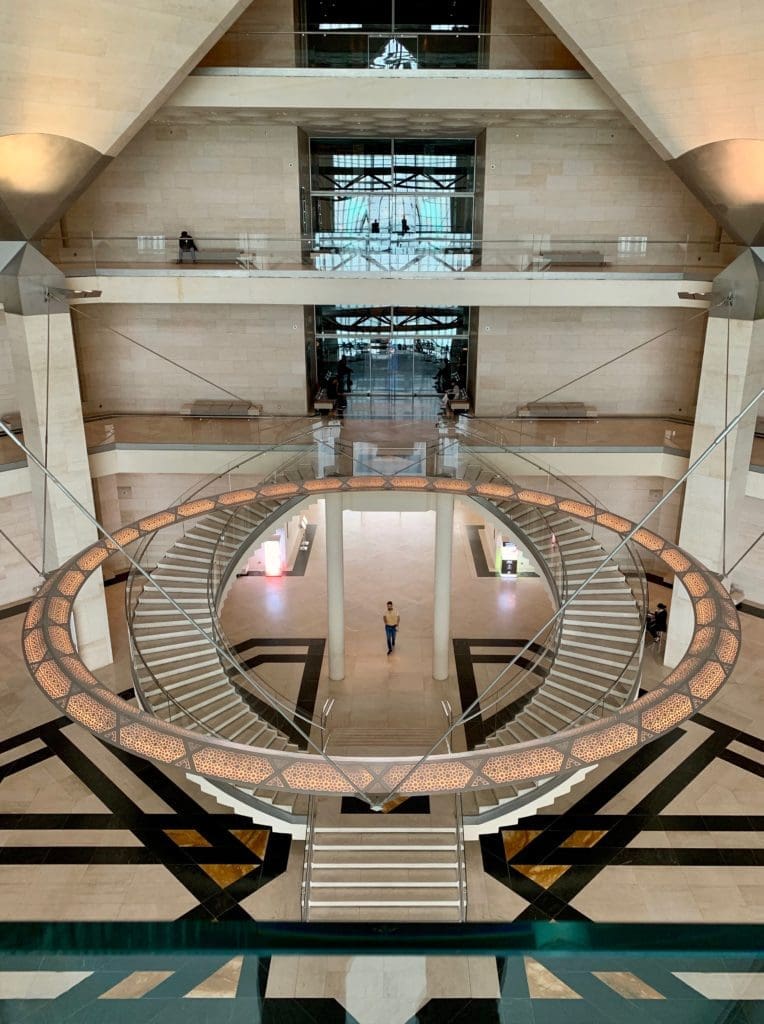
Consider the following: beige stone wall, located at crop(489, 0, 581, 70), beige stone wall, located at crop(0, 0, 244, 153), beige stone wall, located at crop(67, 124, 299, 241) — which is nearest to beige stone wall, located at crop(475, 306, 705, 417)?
beige stone wall, located at crop(489, 0, 581, 70)

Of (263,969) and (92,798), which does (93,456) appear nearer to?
(92,798)

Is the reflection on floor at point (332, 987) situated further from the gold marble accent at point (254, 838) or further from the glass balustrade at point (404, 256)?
the glass balustrade at point (404, 256)

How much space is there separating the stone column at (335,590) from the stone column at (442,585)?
194 cm

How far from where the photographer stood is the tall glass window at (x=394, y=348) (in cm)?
1958

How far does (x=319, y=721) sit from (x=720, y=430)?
9.14 meters

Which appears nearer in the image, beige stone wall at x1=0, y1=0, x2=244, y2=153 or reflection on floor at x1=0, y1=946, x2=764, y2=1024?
reflection on floor at x1=0, y1=946, x2=764, y2=1024

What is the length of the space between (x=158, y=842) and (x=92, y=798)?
1.57m

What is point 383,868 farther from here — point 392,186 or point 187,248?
point 392,186

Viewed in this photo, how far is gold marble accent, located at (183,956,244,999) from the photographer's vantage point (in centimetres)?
225

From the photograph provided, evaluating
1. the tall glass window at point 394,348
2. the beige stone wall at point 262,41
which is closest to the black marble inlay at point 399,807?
the tall glass window at point 394,348

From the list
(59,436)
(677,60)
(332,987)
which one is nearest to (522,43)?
(677,60)

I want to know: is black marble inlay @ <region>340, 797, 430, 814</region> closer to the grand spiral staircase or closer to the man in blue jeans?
the grand spiral staircase

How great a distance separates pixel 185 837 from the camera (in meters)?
10.9

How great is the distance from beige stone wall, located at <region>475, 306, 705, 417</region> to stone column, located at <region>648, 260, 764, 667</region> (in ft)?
16.3
